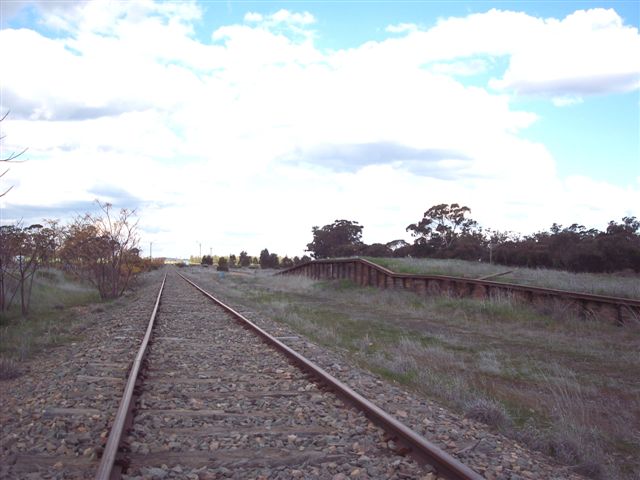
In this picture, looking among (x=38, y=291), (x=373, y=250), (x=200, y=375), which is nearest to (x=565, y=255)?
(x=373, y=250)

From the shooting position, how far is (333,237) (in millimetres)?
75188

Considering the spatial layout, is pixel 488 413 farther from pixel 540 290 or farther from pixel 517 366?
pixel 540 290

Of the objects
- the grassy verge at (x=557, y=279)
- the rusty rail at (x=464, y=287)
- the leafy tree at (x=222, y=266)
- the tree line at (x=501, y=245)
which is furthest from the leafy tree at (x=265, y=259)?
the grassy verge at (x=557, y=279)

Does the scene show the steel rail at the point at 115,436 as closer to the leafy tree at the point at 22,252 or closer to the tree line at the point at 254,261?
the leafy tree at the point at 22,252

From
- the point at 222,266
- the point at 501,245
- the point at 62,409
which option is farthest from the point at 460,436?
the point at 222,266

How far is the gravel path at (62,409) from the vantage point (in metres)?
4.89

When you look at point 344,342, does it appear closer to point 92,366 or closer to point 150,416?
point 92,366

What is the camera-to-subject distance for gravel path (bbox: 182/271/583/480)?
205 inches

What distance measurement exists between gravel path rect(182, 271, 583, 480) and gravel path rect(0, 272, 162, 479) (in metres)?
3.28

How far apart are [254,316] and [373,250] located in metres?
47.5

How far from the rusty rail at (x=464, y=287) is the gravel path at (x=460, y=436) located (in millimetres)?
9402

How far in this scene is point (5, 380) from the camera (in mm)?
8641

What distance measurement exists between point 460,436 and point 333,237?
69.2 m

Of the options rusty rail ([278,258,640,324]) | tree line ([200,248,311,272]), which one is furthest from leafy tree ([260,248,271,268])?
rusty rail ([278,258,640,324])
